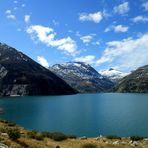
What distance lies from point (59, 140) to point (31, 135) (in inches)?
213

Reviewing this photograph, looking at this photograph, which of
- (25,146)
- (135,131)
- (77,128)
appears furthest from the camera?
(77,128)

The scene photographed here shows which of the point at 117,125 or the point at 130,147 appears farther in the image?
the point at 117,125

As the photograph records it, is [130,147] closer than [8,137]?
No

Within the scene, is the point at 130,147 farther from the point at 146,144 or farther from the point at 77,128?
the point at 77,128

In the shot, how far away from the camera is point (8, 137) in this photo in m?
29.5

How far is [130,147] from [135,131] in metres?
47.9

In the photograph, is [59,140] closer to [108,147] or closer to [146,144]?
[108,147]

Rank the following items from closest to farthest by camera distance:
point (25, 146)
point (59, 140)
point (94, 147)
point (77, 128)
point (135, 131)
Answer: point (25, 146) < point (94, 147) < point (59, 140) < point (135, 131) < point (77, 128)

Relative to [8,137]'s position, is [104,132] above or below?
below

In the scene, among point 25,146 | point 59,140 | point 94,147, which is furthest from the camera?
point 59,140

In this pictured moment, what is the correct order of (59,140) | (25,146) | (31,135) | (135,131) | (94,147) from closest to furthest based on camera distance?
(25,146) → (94,147) → (31,135) → (59,140) → (135,131)

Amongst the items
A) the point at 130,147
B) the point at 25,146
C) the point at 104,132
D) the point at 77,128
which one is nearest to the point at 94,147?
the point at 130,147

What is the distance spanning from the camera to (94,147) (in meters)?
34.0

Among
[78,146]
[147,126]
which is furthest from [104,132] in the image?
[78,146]
